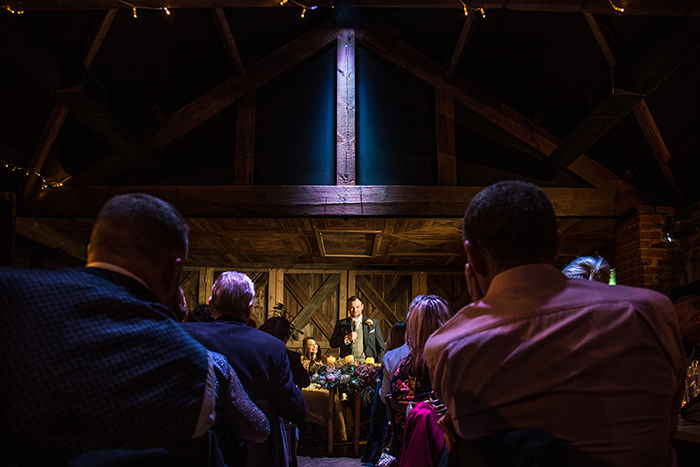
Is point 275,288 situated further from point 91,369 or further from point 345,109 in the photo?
point 91,369

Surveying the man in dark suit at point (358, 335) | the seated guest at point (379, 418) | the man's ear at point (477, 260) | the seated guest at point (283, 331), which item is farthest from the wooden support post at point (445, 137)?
the man's ear at point (477, 260)

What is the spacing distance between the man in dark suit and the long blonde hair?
5328 mm

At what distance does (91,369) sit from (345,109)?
5.23 meters

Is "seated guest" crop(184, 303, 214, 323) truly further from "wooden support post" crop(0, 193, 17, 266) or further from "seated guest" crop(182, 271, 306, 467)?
"wooden support post" crop(0, 193, 17, 266)

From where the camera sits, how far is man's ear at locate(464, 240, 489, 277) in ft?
3.70

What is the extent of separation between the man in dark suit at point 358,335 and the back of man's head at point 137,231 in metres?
6.92

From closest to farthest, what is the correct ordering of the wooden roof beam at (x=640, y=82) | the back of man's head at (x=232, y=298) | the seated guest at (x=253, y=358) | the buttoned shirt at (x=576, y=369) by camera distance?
the buttoned shirt at (x=576, y=369), the seated guest at (x=253, y=358), the back of man's head at (x=232, y=298), the wooden roof beam at (x=640, y=82)

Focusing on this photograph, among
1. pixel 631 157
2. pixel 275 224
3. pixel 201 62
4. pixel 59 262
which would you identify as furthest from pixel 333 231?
pixel 59 262

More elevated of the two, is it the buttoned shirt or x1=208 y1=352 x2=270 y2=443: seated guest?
the buttoned shirt

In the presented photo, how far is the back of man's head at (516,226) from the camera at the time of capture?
3.51 ft

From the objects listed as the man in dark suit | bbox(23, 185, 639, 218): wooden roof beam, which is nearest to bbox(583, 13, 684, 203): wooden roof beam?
bbox(23, 185, 639, 218): wooden roof beam

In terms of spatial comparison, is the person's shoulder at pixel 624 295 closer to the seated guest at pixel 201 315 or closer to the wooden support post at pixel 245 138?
the seated guest at pixel 201 315

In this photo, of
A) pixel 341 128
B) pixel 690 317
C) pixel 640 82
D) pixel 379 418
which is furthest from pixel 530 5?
pixel 379 418

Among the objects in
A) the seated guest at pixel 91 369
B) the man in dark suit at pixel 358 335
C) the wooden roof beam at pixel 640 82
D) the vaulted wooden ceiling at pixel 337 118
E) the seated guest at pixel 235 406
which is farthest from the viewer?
the man in dark suit at pixel 358 335
